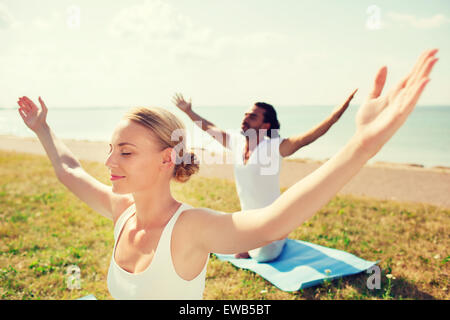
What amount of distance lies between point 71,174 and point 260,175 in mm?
3240

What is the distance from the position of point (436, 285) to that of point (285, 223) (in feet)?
13.9

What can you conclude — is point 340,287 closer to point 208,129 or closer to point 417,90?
point 208,129

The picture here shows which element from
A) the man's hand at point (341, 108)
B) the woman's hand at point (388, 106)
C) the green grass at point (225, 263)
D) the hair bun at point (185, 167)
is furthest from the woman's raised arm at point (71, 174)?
the man's hand at point (341, 108)

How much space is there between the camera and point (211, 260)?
17.2ft

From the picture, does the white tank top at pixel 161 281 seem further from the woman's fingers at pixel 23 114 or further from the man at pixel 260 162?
the man at pixel 260 162

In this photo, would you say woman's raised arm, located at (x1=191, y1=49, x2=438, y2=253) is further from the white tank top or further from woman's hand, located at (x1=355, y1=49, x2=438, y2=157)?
the white tank top

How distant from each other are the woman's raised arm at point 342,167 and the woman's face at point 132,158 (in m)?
0.65

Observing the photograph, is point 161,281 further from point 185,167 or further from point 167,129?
point 167,129

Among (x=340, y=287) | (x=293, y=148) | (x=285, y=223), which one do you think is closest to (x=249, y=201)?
(x=293, y=148)

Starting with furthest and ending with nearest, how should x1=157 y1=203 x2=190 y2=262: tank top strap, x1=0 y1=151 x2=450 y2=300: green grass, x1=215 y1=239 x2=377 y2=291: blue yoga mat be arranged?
x1=215 y1=239 x2=377 y2=291: blue yoga mat < x1=0 y1=151 x2=450 y2=300: green grass < x1=157 y1=203 x2=190 y2=262: tank top strap

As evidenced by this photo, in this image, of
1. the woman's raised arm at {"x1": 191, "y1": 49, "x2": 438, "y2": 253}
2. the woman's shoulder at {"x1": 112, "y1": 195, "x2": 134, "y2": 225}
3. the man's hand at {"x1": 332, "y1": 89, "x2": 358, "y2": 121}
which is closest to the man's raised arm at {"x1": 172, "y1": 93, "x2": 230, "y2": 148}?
the man's hand at {"x1": 332, "y1": 89, "x2": 358, "y2": 121}

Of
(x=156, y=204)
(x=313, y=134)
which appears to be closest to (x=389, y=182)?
(x=313, y=134)

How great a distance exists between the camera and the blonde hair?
1.99 m

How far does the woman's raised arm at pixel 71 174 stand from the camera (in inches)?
98.4
